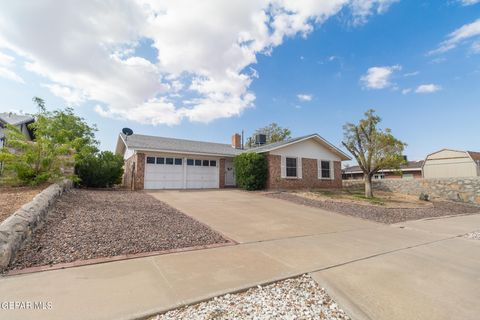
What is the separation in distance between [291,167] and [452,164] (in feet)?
68.5

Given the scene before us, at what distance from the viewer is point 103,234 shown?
4418 millimetres

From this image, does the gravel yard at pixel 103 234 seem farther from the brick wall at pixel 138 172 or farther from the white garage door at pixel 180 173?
the white garage door at pixel 180 173

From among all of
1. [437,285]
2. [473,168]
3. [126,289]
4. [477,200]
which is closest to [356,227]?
[437,285]

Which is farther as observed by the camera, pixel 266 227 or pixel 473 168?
pixel 473 168

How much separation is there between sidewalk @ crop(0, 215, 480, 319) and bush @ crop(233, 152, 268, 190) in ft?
30.4

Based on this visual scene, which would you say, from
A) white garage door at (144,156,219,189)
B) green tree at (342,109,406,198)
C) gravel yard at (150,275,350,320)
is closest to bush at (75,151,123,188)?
white garage door at (144,156,219,189)

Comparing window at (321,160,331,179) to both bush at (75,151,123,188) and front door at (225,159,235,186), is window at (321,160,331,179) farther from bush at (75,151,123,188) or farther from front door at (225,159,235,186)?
bush at (75,151,123,188)

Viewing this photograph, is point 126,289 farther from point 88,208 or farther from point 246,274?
point 88,208

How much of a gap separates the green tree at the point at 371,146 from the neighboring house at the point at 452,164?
637 inches

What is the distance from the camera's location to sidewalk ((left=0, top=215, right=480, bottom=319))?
2375 millimetres

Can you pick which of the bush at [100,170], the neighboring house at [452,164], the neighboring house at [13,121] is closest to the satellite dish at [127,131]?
the bush at [100,170]

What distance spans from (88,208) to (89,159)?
8681 mm

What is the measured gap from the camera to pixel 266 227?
614 centimetres

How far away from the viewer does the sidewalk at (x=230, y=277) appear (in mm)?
2375
